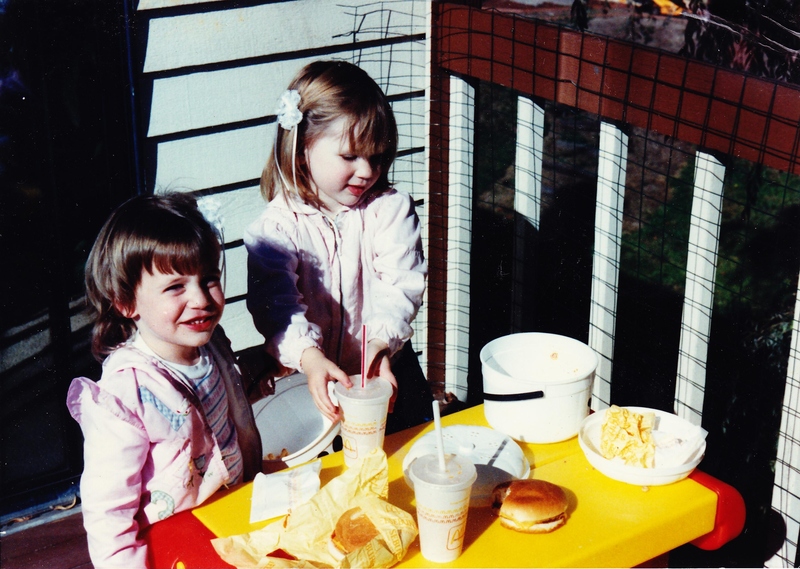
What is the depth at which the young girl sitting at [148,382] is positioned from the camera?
1.29 meters

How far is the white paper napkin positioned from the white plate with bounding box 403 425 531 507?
0.55ft

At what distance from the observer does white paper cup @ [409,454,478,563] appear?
1.16m

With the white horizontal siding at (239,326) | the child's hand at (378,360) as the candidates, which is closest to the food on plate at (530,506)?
the child's hand at (378,360)

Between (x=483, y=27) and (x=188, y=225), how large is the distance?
3.64 ft

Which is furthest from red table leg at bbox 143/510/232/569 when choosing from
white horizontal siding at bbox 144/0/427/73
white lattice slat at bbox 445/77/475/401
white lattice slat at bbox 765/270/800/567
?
white lattice slat at bbox 445/77/475/401

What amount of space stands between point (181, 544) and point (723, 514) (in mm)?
917

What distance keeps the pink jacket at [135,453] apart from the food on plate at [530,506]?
49 centimetres

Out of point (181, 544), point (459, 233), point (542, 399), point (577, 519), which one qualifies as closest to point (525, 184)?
point (459, 233)

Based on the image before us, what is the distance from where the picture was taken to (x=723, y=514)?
139 cm

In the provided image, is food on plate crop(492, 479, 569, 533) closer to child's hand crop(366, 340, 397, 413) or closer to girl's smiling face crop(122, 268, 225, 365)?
child's hand crop(366, 340, 397, 413)

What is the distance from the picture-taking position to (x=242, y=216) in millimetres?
2002

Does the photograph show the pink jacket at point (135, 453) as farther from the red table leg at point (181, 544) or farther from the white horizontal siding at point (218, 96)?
the white horizontal siding at point (218, 96)

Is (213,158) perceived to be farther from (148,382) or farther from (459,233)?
(459,233)

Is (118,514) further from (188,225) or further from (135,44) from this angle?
(135,44)
